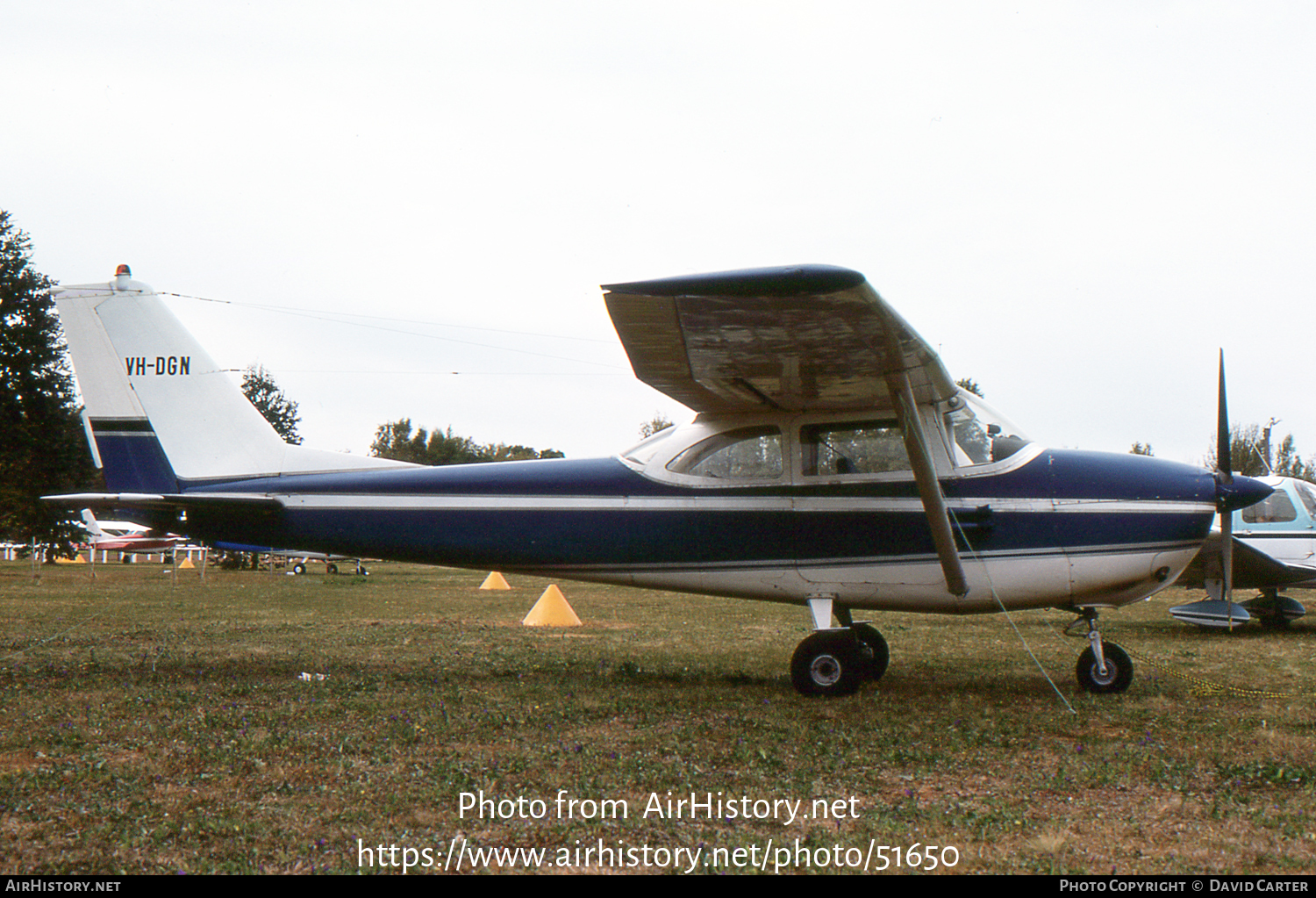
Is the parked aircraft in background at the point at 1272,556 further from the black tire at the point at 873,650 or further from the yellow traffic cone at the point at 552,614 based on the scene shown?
the yellow traffic cone at the point at 552,614

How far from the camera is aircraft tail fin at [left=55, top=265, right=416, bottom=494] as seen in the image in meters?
8.13

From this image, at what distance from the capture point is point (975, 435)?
727 centimetres

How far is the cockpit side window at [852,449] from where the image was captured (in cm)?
727

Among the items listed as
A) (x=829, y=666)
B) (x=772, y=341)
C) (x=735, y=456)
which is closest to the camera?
(x=772, y=341)

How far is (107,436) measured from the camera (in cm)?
811

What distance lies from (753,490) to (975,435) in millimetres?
1768

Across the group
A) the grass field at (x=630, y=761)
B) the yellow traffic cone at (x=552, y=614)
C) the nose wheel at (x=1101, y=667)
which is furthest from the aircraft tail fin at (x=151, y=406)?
the nose wheel at (x=1101, y=667)

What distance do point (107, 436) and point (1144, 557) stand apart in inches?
334

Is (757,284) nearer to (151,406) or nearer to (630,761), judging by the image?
(630,761)

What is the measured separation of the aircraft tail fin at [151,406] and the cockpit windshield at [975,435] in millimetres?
4856

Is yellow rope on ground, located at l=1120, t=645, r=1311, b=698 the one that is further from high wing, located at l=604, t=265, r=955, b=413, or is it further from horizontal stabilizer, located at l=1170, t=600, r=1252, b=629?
horizontal stabilizer, located at l=1170, t=600, r=1252, b=629

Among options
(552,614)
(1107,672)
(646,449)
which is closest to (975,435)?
(1107,672)
